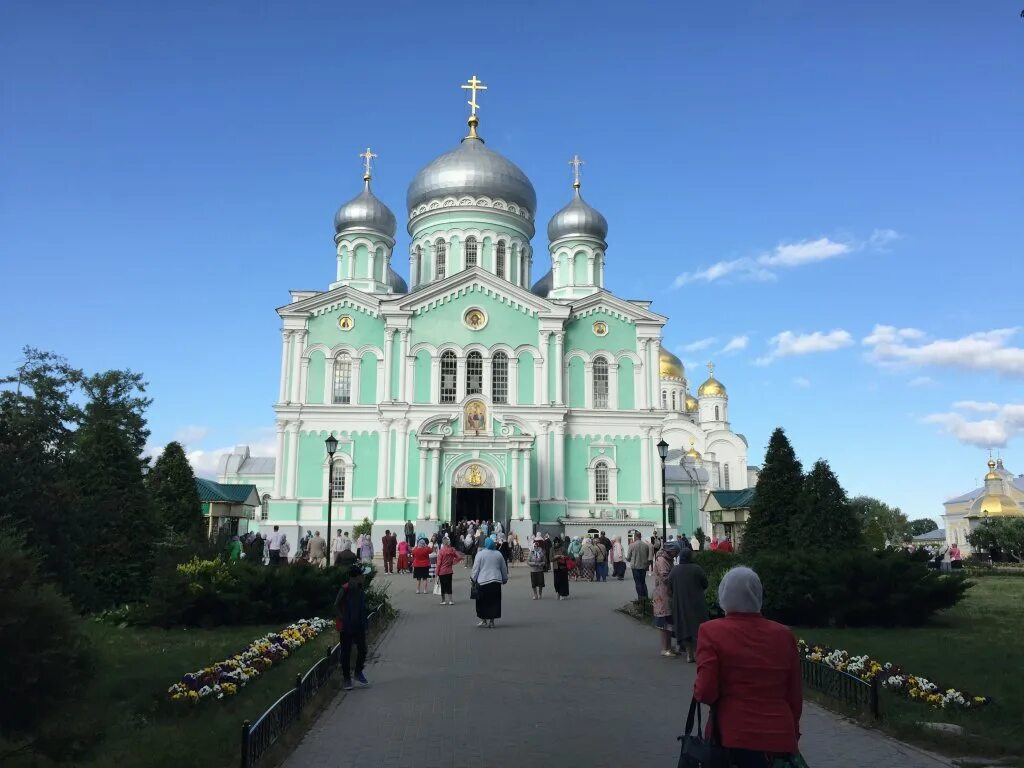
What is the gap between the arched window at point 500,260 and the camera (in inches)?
1761

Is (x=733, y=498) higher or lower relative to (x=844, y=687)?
higher

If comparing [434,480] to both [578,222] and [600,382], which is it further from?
[578,222]

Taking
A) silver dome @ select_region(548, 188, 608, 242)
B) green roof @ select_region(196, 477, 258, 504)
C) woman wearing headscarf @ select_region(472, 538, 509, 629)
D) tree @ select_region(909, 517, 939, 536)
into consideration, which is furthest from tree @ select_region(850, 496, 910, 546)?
woman wearing headscarf @ select_region(472, 538, 509, 629)

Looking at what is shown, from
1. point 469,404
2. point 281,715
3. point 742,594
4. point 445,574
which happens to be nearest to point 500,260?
point 469,404

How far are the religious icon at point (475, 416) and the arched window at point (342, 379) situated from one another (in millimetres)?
5902

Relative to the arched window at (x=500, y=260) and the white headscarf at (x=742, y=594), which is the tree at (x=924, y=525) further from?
the white headscarf at (x=742, y=594)

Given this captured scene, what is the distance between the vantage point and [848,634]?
13414 millimetres

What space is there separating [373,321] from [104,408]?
13.5 metres

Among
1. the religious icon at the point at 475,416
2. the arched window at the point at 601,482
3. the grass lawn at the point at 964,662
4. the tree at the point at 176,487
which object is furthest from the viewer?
the arched window at the point at 601,482

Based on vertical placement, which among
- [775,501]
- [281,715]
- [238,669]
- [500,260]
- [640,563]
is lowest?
[281,715]

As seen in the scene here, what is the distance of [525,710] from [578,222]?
38.3 metres

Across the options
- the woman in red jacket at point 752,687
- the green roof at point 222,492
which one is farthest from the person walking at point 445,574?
the woman in red jacket at point 752,687

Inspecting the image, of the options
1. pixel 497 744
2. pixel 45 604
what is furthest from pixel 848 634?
pixel 45 604

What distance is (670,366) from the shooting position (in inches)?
3098
